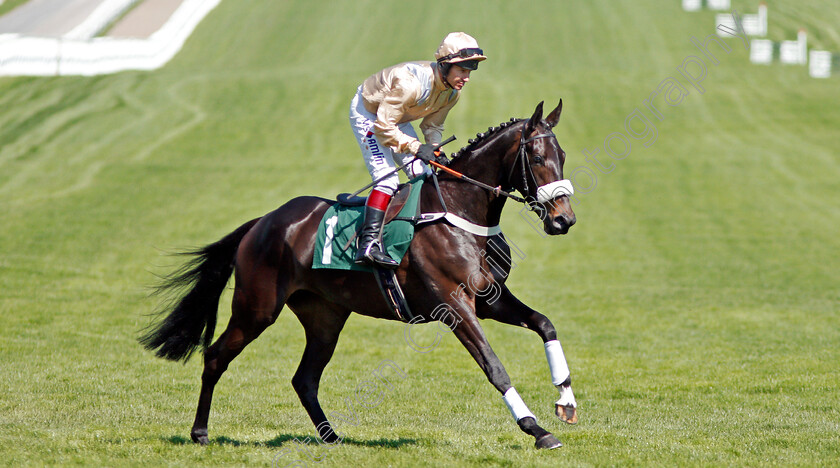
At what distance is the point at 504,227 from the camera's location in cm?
2139

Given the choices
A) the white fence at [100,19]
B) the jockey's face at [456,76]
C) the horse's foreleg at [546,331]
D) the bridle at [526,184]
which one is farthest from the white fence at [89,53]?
the horse's foreleg at [546,331]

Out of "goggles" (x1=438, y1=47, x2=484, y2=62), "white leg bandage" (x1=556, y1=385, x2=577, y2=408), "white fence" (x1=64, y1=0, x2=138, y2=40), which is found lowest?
"white fence" (x1=64, y1=0, x2=138, y2=40)

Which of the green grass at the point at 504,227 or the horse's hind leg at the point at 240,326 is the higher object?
the horse's hind leg at the point at 240,326

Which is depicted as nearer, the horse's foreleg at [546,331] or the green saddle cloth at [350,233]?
the horse's foreleg at [546,331]

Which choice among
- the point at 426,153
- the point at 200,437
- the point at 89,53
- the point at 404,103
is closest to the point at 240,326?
the point at 200,437

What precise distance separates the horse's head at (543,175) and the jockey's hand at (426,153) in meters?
0.62

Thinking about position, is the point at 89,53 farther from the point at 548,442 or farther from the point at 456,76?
the point at 548,442

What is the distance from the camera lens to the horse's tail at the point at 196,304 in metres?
A: 7.48

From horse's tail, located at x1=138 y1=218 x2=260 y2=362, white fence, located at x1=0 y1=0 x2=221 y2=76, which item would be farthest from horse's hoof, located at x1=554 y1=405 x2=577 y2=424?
white fence, located at x1=0 y1=0 x2=221 y2=76

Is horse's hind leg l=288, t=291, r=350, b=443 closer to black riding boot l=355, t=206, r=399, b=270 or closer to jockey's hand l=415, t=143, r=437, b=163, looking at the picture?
black riding boot l=355, t=206, r=399, b=270

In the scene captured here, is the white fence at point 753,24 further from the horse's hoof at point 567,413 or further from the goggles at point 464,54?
the horse's hoof at point 567,413

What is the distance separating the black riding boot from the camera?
6.38m

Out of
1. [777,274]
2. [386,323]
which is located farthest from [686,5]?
[386,323]

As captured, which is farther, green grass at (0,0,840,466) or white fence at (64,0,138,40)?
white fence at (64,0,138,40)
